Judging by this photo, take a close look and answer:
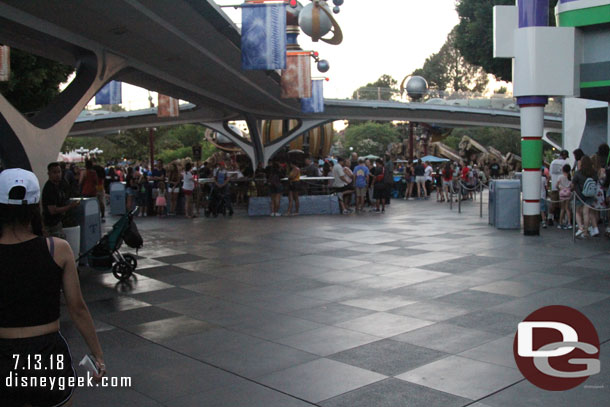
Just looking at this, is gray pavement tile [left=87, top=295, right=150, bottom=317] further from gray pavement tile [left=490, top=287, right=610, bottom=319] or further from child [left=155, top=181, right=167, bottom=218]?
child [left=155, top=181, right=167, bottom=218]

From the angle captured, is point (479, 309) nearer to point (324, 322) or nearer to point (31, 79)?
Answer: point (324, 322)

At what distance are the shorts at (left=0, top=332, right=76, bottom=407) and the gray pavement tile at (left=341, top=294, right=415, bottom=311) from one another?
17.1 ft

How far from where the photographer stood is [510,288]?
8.91 m

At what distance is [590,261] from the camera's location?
36.1ft

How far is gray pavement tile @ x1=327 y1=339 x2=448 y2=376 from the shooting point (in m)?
5.75

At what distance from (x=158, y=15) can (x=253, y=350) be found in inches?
474

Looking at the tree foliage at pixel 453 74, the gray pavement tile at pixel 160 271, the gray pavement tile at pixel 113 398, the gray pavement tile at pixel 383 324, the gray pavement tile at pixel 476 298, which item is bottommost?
the gray pavement tile at pixel 113 398

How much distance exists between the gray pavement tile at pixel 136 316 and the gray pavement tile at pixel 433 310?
272 centimetres

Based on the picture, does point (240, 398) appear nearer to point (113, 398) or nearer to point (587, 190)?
point (113, 398)

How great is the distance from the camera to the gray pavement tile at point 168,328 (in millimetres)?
6988

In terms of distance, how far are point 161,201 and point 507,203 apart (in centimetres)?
1107

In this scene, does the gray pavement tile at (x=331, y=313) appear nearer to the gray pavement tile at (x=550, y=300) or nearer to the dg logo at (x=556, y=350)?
the gray pavement tile at (x=550, y=300)

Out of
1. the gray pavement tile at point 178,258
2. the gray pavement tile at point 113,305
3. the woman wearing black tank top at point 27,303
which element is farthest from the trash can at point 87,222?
the woman wearing black tank top at point 27,303

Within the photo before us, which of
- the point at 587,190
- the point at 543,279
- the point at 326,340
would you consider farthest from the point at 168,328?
the point at 587,190
